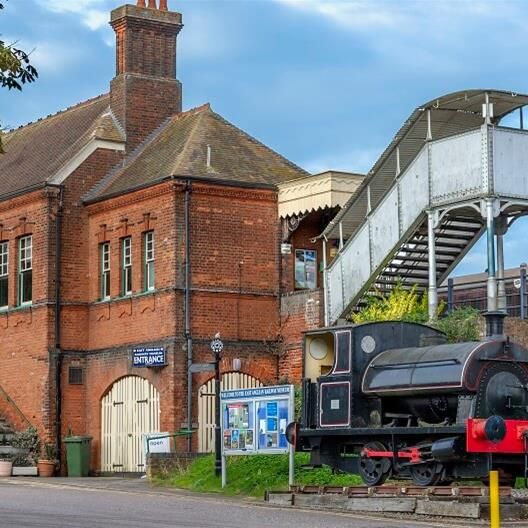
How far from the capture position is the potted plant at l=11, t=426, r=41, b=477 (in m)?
35.4

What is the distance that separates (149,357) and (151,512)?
12.5 meters

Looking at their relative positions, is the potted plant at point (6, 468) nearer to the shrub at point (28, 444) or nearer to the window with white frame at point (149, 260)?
the shrub at point (28, 444)

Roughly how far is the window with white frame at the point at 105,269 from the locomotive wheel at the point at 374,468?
14.8 metres

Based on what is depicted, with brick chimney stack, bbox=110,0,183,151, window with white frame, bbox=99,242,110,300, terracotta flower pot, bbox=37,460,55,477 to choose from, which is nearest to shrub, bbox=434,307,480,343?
window with white frame, bbox=99,242,110,300

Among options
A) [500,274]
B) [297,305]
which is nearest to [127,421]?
[297,305]

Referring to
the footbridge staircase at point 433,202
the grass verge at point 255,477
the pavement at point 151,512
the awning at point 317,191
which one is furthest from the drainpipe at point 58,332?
the grass verge at point 255,477

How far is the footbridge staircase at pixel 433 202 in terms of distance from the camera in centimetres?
2928

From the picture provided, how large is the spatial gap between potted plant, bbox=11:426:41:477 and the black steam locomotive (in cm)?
1296

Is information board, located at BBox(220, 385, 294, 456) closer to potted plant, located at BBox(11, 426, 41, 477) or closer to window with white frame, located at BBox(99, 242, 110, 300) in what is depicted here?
potted plant, located at BBox(11, 426, 41, 477)

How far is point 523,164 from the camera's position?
97.2 ft

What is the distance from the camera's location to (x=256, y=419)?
1014 inches

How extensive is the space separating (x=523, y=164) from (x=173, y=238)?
29.0 feet

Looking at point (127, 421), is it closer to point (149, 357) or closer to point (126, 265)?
point (149, 357)

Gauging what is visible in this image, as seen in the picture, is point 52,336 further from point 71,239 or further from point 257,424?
point 257,424
